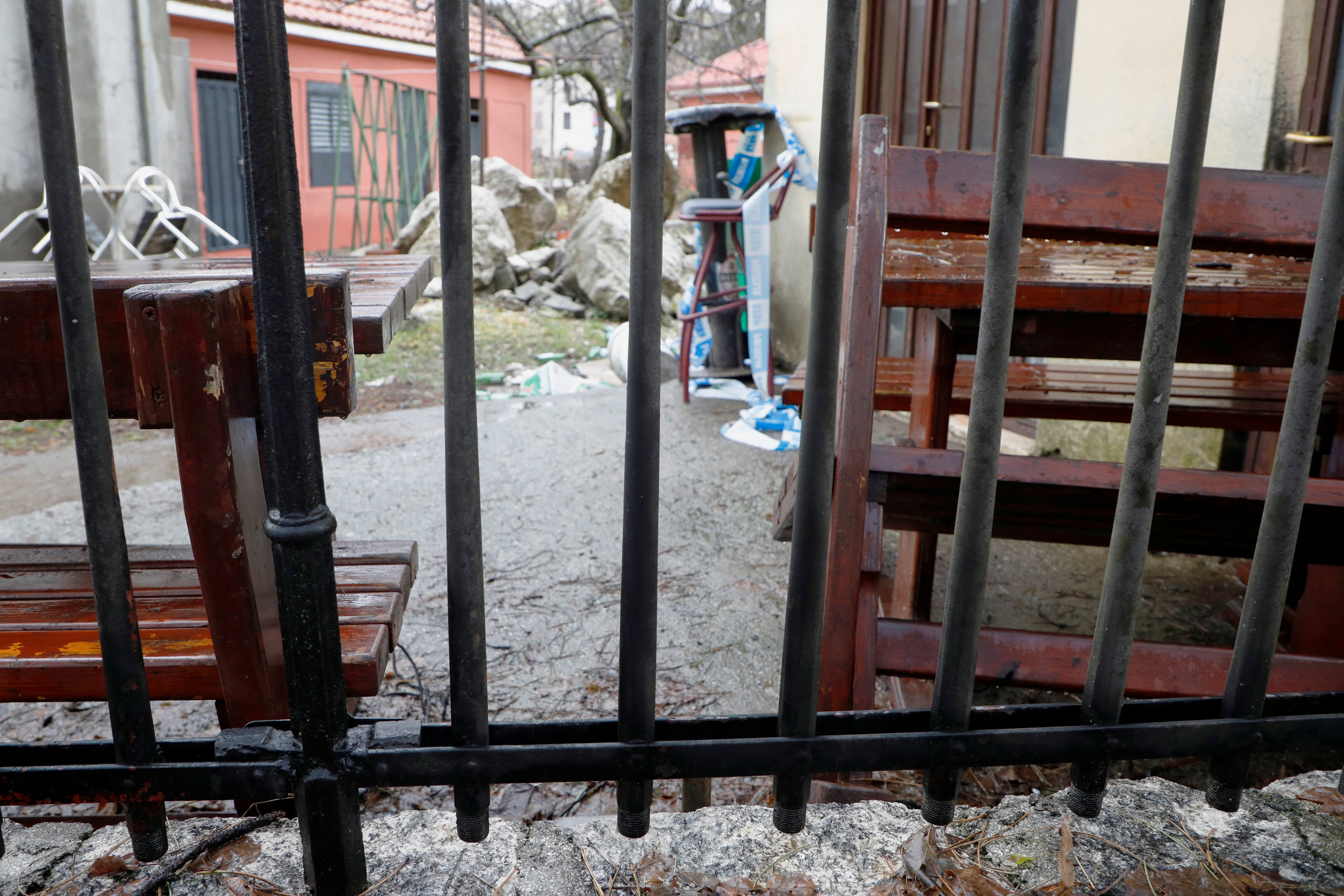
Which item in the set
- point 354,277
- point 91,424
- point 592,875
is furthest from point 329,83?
point 592,875

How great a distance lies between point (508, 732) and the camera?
3.41ft

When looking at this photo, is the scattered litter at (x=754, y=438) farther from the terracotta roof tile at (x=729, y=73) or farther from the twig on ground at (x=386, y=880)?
the terracotta roof tile at (x=729, y=73)

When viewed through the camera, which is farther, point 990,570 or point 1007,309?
point 990,570

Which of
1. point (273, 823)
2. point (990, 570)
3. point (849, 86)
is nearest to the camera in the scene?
point (849, 86)

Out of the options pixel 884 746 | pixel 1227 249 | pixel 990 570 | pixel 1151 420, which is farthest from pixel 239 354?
pixel 990 570

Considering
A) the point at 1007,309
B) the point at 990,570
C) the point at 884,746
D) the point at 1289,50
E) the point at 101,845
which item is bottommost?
the point at 990,570

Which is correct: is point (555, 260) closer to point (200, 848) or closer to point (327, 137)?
point (327, 137)

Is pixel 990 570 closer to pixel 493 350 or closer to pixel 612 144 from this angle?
pixel 493 350

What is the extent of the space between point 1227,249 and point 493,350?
6.78 m

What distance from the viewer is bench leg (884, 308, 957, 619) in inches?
96.5

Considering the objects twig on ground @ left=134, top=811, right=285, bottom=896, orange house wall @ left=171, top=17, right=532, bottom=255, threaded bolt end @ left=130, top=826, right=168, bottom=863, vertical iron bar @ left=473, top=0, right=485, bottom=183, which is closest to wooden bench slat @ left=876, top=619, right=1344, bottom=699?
twig on ground @ left=134, top=811, right=285, bottom=896

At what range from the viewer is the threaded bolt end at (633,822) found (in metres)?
1.05

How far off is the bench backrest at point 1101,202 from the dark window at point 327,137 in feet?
46.7

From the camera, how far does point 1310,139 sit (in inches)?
123
